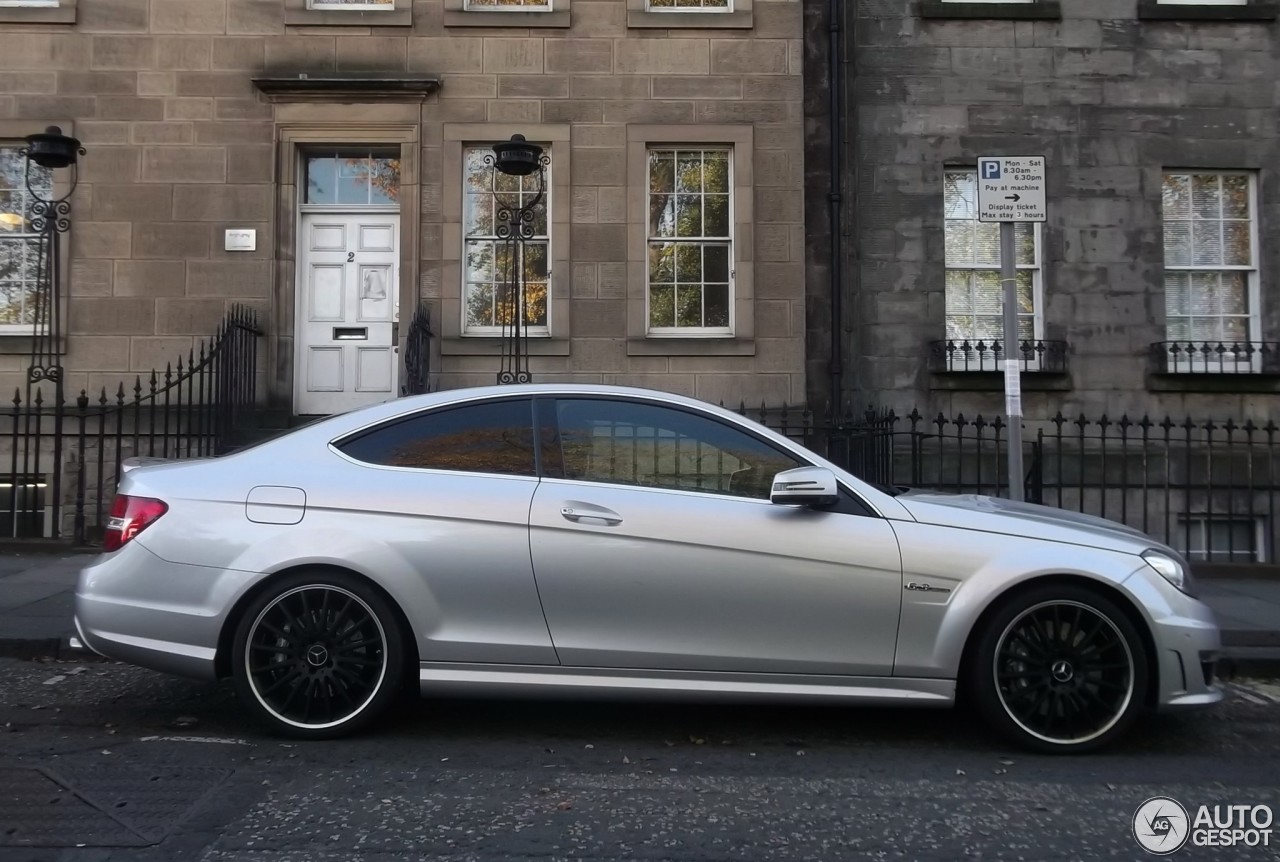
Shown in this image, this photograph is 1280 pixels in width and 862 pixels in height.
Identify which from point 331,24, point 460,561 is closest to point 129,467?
point 460,561

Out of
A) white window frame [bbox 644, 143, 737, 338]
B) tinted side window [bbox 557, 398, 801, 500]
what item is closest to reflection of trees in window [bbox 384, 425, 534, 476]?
tinted side window [bbox 557, 398, 801, 500]

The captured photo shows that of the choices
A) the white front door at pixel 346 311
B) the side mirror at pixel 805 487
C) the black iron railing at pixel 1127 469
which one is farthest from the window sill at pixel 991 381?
the side mirror at pixel 805 487

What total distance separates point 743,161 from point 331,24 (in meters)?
4.56

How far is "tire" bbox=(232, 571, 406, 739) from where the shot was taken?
4.60 meters

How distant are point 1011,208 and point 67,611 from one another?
6910mm

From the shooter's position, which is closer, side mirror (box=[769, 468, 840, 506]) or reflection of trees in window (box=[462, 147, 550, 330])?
side mirror (box=[769, 468, 840, 506])

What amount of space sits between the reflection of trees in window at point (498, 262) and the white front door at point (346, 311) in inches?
32.5

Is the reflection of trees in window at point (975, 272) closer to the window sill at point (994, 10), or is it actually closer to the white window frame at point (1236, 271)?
the white window frame at point (1236, 271)

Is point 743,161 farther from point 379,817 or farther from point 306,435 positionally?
point 379,817

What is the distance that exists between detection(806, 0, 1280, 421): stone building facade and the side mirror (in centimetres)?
674

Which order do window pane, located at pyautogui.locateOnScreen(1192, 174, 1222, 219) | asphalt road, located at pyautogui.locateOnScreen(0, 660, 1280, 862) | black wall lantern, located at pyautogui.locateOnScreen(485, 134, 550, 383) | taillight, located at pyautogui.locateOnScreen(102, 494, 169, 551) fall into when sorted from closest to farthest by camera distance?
asphalt road, located at pyautogui.locateOnScreen(0, 660, 1280, 862), taillight, located at pyautogui.locateOnScreen(102, 494, 169, 551), black wall lantern, located at pyautogui.locateOnScreen(485, 134, 550, 383), window pane, located at pyautogui.locateOnScreen(1192, 174, 1222, 219)

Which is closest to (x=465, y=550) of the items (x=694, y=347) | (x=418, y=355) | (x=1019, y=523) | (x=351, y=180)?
(x=1019, y=523)

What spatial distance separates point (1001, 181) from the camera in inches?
279

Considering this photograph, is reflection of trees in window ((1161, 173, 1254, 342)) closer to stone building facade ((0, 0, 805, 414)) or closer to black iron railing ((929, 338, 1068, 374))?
black iron railing ((929, 338, 1068, 374))
